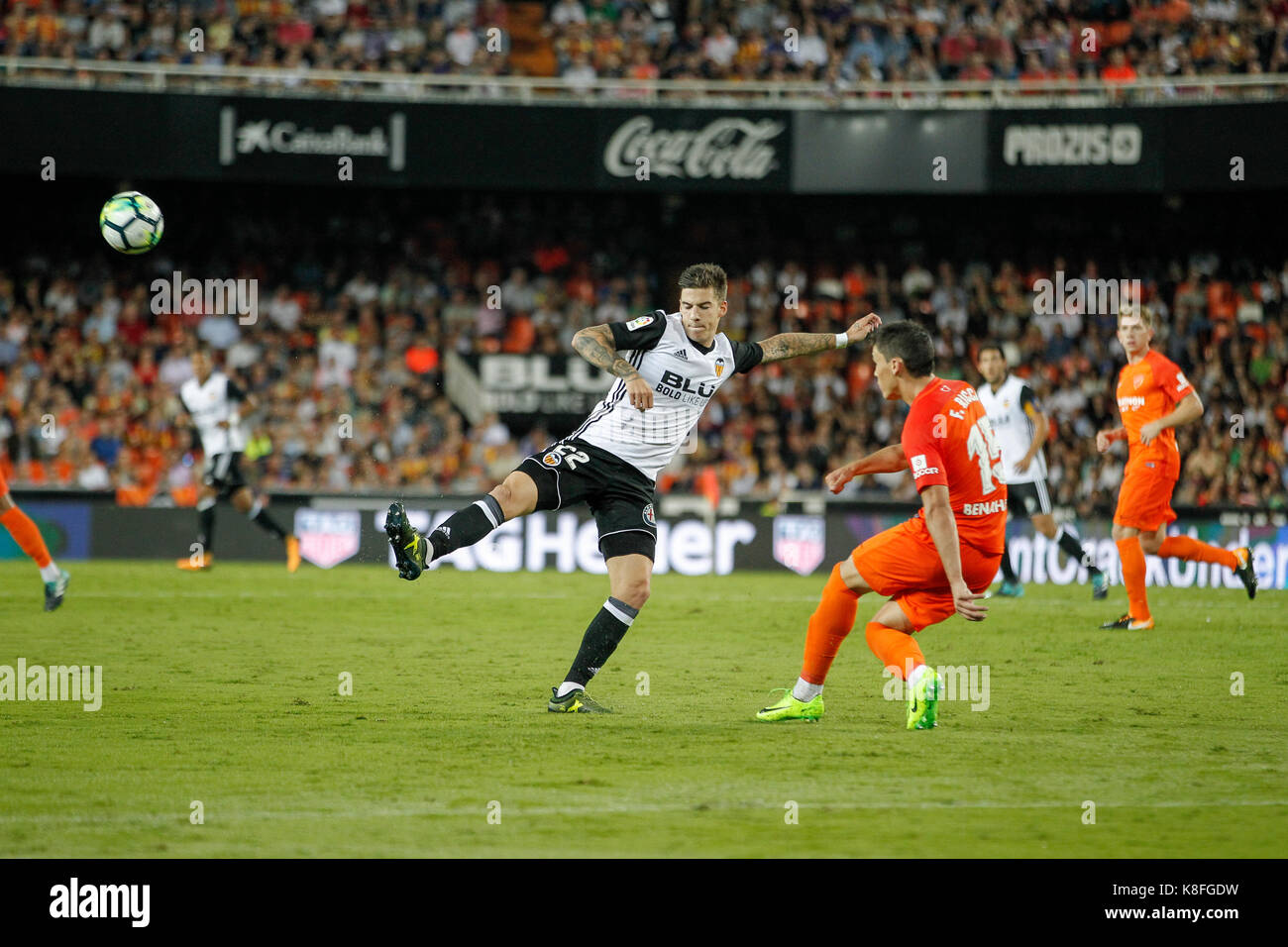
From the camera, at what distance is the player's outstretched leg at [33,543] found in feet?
37.7

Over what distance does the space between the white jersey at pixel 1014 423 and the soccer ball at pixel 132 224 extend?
25.5ft

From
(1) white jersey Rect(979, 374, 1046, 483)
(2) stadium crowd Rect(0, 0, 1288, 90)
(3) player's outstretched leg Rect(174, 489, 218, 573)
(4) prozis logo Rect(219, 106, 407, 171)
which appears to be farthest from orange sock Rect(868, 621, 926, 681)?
(4) prozis logo Rect(219, 106, 407, 171)

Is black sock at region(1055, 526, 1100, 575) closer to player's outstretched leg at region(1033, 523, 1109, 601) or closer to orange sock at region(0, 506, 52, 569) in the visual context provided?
player's outstretched leg at region(1033, 523, 1109, 601)

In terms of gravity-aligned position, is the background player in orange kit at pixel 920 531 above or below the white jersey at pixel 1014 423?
below

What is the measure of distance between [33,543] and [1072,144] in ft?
55.8

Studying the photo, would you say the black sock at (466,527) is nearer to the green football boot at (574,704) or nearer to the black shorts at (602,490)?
the black shorts at (602,490)

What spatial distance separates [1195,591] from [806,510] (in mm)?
4820

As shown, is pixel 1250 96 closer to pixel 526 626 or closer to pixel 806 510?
pixel 806 510

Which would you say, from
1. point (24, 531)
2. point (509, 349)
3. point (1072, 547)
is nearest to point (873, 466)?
point (24, 531)

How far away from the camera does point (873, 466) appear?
741cm

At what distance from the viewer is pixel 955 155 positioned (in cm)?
2369

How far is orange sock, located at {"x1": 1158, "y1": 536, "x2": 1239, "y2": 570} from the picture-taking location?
12.0 m

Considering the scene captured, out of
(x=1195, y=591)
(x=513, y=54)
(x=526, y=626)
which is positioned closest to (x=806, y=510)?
(x=1195, y=591)

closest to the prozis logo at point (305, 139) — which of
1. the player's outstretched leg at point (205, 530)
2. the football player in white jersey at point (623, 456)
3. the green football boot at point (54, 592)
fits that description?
the player's outstretched leg at point (205, 530)
